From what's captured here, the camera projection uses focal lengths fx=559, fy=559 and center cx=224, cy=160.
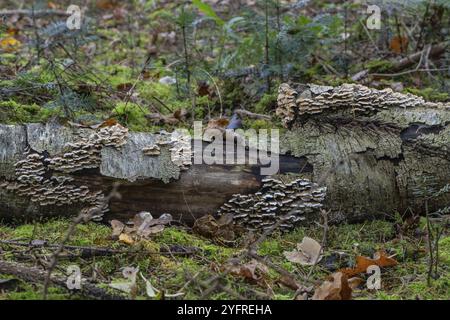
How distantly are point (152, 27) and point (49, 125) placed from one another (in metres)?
5.19

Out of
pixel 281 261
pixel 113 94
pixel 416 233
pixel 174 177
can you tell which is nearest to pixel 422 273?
pixel 416 233

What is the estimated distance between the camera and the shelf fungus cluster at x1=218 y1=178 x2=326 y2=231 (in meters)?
3.87

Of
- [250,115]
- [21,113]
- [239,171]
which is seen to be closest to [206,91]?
[250,115]

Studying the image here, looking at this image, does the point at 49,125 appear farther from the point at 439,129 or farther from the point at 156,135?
the point at 439,129

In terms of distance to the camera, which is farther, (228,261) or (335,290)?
(228,261)

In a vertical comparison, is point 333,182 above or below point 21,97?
below

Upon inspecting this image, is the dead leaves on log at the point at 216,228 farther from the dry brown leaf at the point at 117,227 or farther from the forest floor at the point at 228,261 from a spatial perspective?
the dry brown leaf at the point at 117,227

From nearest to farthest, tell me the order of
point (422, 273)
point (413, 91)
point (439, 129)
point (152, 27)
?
point (422, 273) < point (439, 129) < point (413, 91) < point (152, 27)

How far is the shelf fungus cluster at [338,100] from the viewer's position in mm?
4070

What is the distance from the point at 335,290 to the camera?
2.84 metres

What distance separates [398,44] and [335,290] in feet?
15.9

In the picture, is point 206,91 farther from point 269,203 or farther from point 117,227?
point 117,227

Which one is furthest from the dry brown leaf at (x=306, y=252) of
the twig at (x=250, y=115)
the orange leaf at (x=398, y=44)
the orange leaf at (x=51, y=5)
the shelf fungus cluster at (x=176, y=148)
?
the orange leaf at (x=51, y=5)

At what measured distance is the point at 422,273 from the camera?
332 cm
